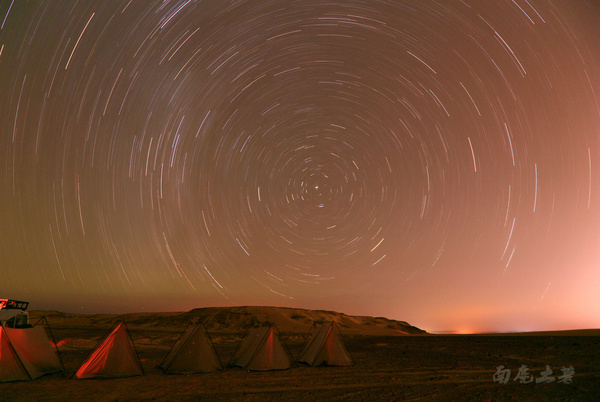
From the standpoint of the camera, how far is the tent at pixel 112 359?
46.2 feet

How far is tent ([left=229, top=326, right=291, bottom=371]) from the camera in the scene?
16500 mm

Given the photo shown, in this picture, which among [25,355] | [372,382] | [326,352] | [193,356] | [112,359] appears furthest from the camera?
[326,352]

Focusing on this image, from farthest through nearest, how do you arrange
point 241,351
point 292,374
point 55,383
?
point 241,351 → point 292,374 → point 55,383

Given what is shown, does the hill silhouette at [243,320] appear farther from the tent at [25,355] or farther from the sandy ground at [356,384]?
the tent at [25,355]

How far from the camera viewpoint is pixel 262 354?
54.8 feet

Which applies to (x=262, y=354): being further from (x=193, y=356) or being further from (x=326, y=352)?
(x=326, y=352)

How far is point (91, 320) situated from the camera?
80688 mm

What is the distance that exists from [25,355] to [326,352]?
39.3ft

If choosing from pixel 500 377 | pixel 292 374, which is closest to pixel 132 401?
pixel 292 374

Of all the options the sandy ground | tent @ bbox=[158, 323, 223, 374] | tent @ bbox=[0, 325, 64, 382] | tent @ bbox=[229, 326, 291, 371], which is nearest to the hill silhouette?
tent @ bbox=[229, 326, 291, 371]

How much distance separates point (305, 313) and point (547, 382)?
75877 millimetres

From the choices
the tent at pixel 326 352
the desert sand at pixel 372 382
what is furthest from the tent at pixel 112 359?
the tent at pixel 326 352

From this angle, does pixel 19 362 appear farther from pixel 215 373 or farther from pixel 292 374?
pixel 292 374

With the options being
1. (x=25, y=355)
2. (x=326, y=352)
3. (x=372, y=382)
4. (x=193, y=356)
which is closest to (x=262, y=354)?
(x=193, y=356)
